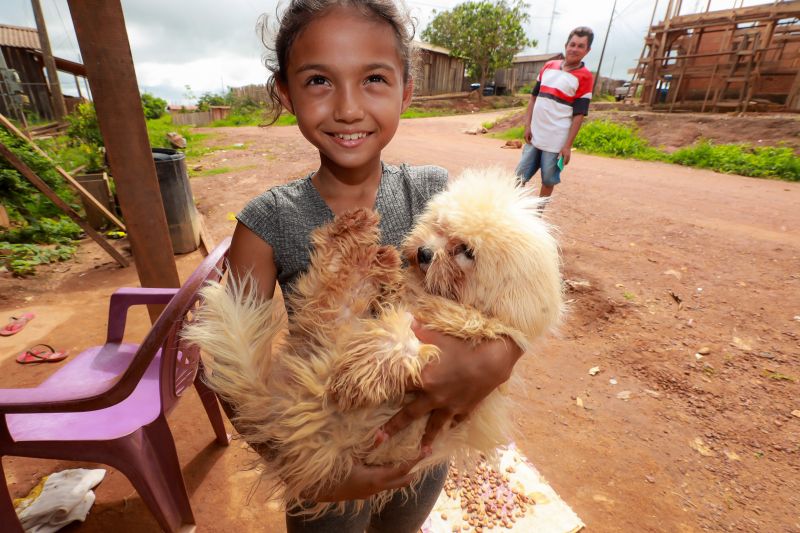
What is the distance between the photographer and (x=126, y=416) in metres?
1.99

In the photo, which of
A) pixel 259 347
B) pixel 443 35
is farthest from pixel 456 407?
pixel 443 35

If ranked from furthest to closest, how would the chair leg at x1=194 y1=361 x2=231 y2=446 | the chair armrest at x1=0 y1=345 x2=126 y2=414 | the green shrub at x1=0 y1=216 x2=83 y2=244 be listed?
the green shrub at x1=0 y1=216 x2=83 y2=244, the chair leg at x1=194 y1=361 x2=231 y2=446, the chair armrest at x1=0 y1=345 x2=126 y2=414

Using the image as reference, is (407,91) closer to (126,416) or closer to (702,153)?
(126,416)

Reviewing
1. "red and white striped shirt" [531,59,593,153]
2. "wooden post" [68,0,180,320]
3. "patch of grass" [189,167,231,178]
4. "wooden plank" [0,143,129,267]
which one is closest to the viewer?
"wooden post" [68,0,180,320]

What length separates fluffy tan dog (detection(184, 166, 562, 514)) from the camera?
1.18 m

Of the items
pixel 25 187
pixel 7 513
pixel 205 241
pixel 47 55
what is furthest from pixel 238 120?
pixel 7 513

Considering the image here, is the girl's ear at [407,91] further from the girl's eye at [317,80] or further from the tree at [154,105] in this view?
the tree at [154,105]

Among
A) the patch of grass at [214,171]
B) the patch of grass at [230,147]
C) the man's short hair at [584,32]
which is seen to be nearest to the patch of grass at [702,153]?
the man's short hair at [584,32]

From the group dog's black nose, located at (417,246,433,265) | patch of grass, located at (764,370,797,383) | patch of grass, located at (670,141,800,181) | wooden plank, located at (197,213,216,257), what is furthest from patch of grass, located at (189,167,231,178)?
patch of grass, located at (670,141,800,181)

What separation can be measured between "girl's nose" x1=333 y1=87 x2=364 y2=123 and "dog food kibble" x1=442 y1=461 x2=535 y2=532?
2.03 m

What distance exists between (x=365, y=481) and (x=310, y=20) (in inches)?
62.4

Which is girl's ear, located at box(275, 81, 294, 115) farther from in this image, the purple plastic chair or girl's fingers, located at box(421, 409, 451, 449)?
girl's fingers, located at box(421, 409, 451, 449)

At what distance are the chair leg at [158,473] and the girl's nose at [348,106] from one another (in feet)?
5.96

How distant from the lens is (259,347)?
126cm
